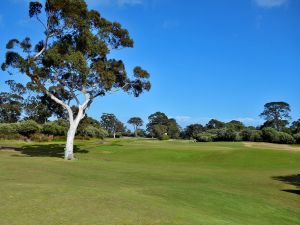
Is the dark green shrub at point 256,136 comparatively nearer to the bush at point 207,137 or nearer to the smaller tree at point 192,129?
the bush at point 207,137

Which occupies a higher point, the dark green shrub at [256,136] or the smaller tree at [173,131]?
the smaller tree at [173,131]

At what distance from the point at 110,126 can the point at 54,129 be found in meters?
82.7

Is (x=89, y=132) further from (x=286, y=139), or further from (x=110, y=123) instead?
(x=110, y=123)

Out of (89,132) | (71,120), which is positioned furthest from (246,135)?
(71,120)

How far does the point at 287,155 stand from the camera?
1654 inches

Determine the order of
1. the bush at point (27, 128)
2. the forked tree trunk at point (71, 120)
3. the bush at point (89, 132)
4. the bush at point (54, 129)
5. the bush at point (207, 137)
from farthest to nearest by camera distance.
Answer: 1. the bush at point (89, 132)
2. the bush at point (207, 137)
3. the bush at point (54, 129)
4. the bush at point (27, 128)
5. the forked tree trunk at point (71, 120)

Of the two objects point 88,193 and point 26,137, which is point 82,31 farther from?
point 26,137

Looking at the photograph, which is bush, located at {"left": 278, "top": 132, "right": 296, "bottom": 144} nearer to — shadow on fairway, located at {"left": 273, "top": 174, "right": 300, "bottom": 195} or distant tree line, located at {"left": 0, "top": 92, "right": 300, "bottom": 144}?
distant tree line, located at {"left": 0, "top": 92, "right": 300, "bottom": 144}

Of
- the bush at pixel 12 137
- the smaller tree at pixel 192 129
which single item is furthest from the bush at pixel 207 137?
the smaller tree at pixel 192 129

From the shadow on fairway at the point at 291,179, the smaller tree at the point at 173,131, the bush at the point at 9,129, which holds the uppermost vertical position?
the smaller tree at the point at 173,131

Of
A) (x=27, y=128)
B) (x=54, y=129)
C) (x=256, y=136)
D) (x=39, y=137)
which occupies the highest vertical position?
(x=256, y=136)

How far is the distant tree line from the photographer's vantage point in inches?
3049

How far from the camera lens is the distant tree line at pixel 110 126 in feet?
254

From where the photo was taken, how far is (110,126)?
166875 millimetres
